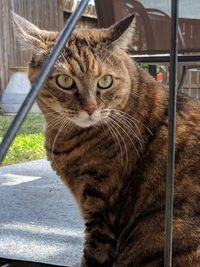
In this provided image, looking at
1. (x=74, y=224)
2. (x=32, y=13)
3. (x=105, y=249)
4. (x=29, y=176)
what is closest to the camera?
(x=105, y=249)

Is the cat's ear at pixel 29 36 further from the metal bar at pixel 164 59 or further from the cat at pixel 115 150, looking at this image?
the metal bar at pixel 164 59

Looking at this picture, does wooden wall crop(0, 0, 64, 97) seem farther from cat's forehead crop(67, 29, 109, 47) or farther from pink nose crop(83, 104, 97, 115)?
pink nose crop(83, 104, 97, 115)

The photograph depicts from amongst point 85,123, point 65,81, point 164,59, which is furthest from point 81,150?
point 164,59

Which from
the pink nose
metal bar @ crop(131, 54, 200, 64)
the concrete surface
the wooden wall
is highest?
the wooden wall

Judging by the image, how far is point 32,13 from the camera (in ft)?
22.2

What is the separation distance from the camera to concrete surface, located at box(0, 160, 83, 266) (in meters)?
1.73

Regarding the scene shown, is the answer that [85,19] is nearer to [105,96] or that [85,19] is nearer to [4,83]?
[4,83]

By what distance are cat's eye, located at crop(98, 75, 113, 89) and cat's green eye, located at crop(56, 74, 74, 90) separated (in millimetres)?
94

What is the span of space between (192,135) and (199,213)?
10.1 inches

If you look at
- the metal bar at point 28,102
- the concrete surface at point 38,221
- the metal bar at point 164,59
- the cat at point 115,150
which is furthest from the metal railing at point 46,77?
the metal bar at point 164,59

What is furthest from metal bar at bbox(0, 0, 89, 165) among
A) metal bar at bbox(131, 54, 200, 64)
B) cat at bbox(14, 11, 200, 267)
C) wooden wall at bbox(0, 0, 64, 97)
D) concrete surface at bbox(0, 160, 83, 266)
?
wooden wall at bbox(0, 0, 64, 97)

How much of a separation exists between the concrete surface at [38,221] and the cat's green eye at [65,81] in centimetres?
62

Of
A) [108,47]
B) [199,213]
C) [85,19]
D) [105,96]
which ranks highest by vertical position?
[85,19]

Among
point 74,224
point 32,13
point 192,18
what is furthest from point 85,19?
point 74,224
